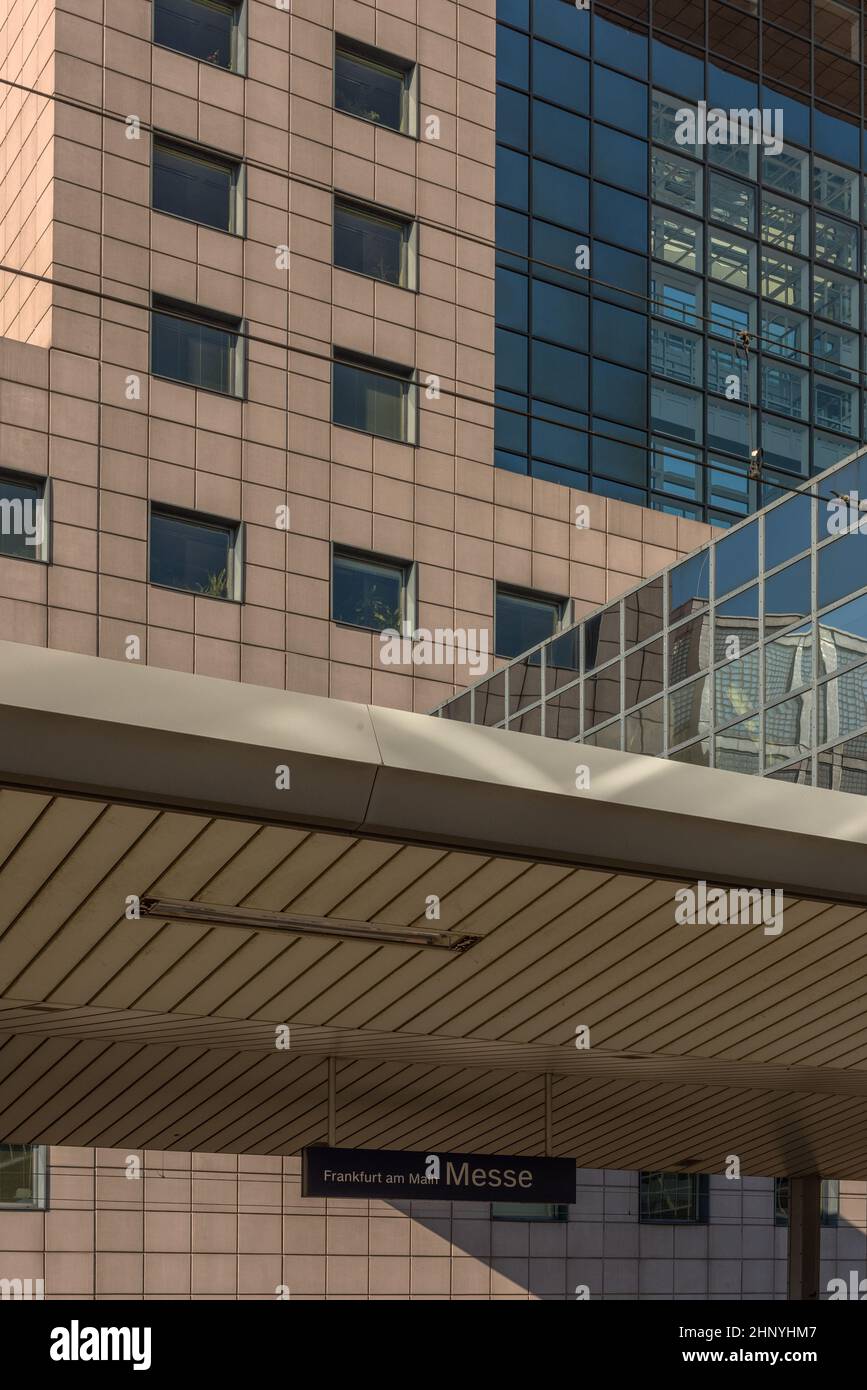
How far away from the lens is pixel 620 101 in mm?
34844

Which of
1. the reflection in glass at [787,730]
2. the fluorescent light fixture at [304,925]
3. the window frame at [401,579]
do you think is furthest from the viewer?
the window frame at [401,579]

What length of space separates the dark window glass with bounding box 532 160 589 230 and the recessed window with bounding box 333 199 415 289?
3013mm

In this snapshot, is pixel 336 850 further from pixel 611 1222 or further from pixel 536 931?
pixel 611 1222

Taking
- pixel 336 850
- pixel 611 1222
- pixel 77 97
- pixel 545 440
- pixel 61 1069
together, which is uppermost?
pixel 77 97

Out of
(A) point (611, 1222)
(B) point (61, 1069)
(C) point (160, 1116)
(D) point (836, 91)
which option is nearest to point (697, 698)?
(C) point (160, 1116)

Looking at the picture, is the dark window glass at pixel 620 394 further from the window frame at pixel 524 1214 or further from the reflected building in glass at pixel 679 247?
the window frame at pixel 524 1214

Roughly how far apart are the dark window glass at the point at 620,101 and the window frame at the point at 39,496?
46.2 ft

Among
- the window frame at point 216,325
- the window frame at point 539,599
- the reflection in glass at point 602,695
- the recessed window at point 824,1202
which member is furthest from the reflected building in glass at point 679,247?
the recessed window at point 824,1202

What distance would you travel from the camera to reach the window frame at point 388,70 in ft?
104

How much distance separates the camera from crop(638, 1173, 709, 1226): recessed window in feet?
103

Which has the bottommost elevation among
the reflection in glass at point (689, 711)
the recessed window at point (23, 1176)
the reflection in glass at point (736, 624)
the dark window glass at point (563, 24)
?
the recessed window at point (23, 1176)

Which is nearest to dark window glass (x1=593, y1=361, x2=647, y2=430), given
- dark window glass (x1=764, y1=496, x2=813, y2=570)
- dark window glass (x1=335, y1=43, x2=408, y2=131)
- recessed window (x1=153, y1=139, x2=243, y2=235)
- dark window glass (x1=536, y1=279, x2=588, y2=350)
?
dark window glass (x1=536, y1=279, x2=588, y2=350)

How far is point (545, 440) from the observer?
32.8 meters
